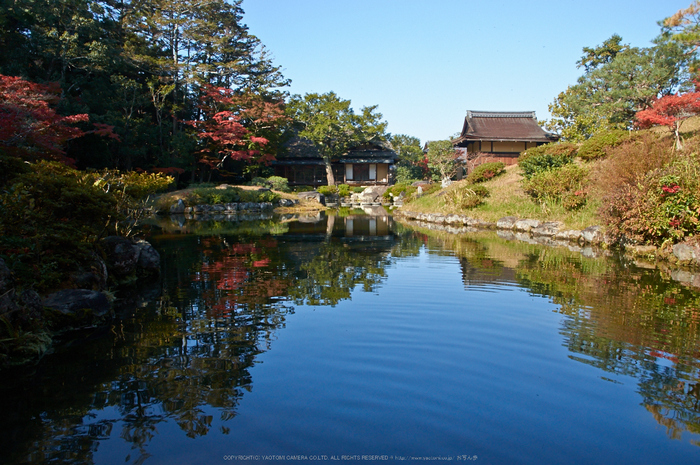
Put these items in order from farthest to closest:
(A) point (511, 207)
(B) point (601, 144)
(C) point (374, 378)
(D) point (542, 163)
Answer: (B) point (601, 144)
(D) point (542, 163)
(A) point (511, 207)
(C) point (374, 378)

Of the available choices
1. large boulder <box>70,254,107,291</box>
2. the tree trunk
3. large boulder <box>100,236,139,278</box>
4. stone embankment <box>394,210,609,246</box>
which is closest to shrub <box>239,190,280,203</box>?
the tree trunk

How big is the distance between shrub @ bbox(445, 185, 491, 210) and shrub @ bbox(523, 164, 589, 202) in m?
2.79

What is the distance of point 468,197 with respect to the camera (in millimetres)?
20938

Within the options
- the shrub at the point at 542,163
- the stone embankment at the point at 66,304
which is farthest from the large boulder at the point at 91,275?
the shrub at the point at 542,163

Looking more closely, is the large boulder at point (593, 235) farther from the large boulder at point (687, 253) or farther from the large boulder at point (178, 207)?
the large boulder at point (178, 207)

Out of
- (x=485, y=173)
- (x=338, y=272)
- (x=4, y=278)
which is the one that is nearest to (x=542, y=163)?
(x=485, y=173)

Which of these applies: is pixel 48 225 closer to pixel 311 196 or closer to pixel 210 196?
pixel 210 196

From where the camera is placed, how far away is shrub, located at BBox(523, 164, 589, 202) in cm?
1644

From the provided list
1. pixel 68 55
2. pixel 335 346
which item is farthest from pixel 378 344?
pixel 68 55

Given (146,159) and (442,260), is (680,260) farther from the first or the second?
(146,159)

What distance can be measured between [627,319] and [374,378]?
3.71 m

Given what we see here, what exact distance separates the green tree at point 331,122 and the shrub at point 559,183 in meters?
20.5

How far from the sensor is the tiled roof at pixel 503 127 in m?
32.1

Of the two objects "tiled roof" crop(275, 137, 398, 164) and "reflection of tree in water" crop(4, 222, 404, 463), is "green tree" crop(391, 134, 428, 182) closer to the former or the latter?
"tiled roof" crop(275, 137, 398, 164)
